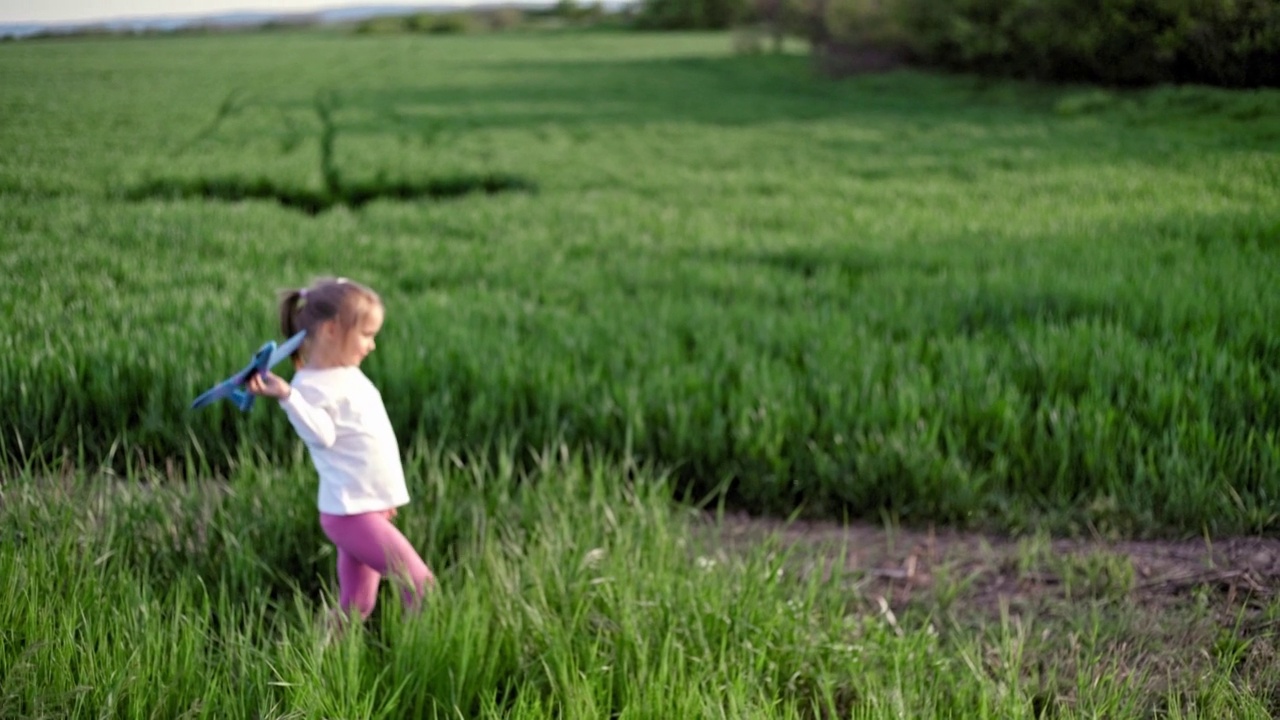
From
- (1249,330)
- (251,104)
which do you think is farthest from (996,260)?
(251,104)

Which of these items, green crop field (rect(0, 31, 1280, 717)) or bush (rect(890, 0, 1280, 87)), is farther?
bush (rect(890, 0, 1280, 87))

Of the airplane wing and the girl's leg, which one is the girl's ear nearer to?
the airplane wing

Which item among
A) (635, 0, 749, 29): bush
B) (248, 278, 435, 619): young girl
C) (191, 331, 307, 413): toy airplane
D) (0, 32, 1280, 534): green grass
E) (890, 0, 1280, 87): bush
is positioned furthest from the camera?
(635, 0, 749, 29): bush

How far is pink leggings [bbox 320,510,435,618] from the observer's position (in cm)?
179

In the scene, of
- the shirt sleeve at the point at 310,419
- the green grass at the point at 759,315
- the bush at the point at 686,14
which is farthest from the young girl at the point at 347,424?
the bush at the point at 686,14

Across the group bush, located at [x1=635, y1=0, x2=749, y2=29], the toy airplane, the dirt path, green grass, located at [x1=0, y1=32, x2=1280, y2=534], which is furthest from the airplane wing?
bush, located at [x1=635, y1=0, x2=749, y2=29]

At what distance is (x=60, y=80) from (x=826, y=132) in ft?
37.5

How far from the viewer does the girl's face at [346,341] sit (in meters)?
1.72

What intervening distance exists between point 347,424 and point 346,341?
146 millimetres

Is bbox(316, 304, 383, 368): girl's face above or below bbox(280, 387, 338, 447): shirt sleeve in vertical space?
above

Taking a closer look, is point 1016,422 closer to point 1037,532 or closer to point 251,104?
point 1037,532

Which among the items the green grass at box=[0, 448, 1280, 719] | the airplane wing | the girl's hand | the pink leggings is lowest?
the green grass at box=[0, 448, 1280, 719]

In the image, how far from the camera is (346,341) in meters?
1.73

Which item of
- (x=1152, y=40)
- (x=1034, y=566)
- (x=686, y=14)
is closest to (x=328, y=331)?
(x=1034, y=566)
